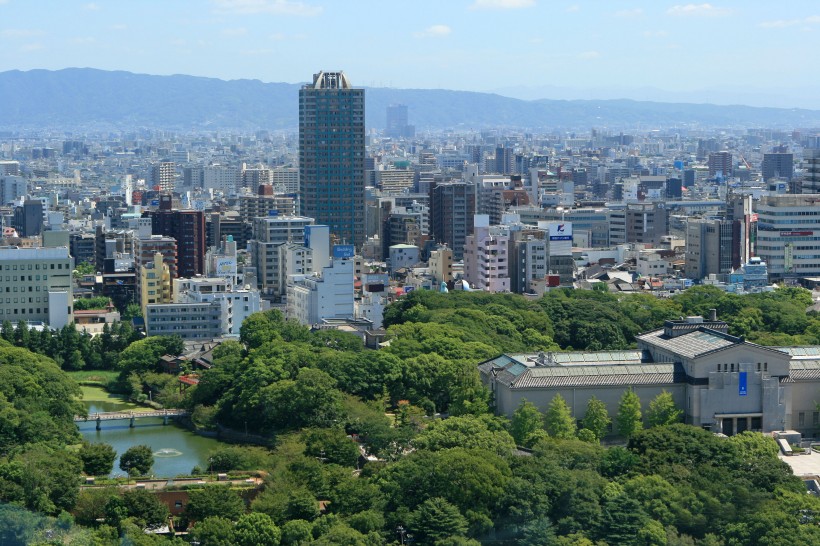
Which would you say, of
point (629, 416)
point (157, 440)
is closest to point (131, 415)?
point (157, 440)

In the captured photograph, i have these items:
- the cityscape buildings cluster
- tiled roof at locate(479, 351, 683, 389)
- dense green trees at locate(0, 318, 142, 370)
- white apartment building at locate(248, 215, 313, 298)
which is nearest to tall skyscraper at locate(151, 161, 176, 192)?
the cityscape buildings cluster

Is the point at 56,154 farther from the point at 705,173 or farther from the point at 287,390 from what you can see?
the point at 287,390

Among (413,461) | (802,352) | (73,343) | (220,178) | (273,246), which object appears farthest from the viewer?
(220,178)

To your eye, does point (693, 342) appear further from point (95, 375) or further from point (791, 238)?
point (791, 238)

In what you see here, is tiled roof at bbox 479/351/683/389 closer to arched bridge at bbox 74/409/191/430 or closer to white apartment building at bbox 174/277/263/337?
arched bridge at bbox 74/409/191/430

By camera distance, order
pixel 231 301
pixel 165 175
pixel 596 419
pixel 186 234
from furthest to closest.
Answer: pixel 165 175, pixel 186 234, pixel 231 301, pixel 596 419
